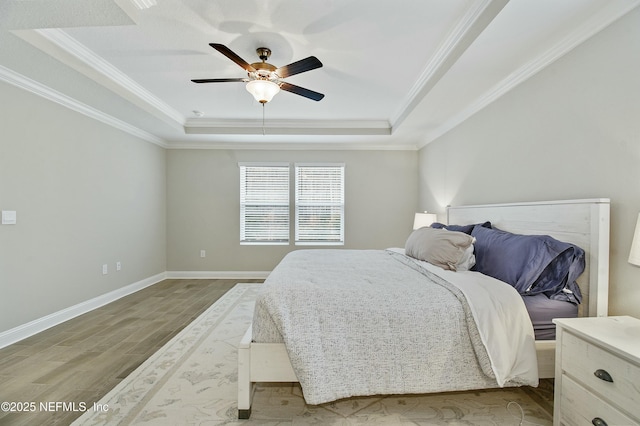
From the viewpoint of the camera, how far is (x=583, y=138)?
1.90 meters

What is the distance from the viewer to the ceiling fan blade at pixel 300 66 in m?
2.00

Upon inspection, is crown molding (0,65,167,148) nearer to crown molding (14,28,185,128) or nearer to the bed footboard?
crown molding (14,28,185,128)

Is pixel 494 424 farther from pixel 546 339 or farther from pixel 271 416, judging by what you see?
pixel 271 416

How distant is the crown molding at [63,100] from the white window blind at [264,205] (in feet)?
5.91

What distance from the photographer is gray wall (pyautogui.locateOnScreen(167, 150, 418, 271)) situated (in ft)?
16.6

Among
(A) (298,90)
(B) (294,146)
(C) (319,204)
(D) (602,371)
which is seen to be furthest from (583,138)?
(B) (294,146)

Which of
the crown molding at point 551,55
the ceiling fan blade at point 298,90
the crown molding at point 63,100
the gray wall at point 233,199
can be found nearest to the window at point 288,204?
the gray wall at point 233,199

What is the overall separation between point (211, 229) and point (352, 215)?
8.55 feet

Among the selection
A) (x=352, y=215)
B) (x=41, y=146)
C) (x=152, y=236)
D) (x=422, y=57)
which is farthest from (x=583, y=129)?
(x=152, y=236)

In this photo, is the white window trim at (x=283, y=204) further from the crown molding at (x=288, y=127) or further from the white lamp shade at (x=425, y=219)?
the white lamp shade at (x=425, y=219)

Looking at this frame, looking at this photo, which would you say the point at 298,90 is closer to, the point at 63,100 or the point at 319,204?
the point at 63,100

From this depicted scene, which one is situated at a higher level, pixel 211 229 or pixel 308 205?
pixel 308 205

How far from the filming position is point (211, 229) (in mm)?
5086

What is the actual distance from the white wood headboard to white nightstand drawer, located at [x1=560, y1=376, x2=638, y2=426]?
587mm
